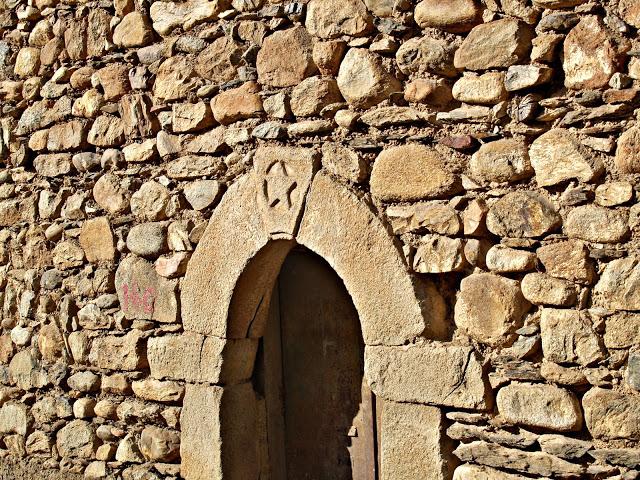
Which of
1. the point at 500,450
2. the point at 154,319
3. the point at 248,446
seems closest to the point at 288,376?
the point at 248,446

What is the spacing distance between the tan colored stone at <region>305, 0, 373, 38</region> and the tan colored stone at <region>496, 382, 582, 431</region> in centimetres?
143

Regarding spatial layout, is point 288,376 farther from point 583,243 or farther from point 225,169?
point 583,243

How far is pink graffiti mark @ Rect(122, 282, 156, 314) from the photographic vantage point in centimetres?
404

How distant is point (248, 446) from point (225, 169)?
122 cm

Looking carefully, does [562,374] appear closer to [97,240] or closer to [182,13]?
[182,13]

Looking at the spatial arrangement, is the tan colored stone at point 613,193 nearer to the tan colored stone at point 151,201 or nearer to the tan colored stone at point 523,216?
the tan colored stone at point 523,216

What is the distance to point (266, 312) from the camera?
3.89 meters

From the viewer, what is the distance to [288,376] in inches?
160

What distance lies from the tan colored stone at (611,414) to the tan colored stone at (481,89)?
3.35 feet

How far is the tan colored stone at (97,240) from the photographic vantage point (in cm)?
421

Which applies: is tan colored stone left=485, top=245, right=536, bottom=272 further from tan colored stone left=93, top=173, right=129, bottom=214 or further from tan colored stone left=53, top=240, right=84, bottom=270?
tan colored stone left=53, top=240, right=84, bottom=270

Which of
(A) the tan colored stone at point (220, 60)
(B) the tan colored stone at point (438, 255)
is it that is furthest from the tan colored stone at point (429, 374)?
(A) the tan colored stone at point (220, 60)

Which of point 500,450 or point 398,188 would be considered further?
point 398,188

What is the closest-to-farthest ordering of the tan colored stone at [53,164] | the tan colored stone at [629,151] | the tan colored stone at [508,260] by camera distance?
the tan colored stone at [629,151] → the tan colored stone at [508,260] → the tan colored stone at [53,164]
